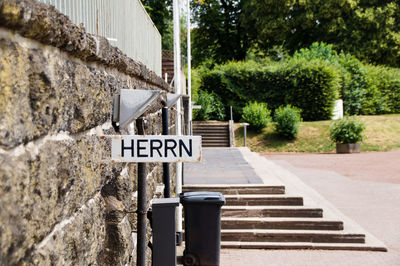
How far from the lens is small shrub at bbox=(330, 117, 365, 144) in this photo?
19.3m

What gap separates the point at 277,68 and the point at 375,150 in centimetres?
763

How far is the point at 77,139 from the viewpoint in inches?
78.4

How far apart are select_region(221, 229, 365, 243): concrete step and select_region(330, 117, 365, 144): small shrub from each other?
1311 cm

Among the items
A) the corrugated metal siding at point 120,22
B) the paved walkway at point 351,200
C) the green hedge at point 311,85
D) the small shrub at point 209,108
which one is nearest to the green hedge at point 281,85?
the green hedge at point 311,85

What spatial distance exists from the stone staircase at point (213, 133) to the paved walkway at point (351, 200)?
9.56ft

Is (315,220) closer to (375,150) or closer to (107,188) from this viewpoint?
(107,188)

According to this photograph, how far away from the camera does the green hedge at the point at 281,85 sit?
23875 millimetres

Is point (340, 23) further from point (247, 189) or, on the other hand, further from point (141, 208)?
point (141, 208)

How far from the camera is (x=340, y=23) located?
33.3 meters

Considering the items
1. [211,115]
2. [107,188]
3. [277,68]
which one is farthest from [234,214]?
[277,68]

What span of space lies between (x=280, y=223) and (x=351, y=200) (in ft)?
11.2

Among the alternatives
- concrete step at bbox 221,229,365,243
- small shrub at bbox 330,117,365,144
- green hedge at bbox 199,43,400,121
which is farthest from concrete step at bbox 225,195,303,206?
green hedge at bbox 199,43,400,121

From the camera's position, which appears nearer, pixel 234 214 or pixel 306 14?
pixel 234 214

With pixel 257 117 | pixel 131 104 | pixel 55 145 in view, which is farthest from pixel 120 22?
pixel 257 117
